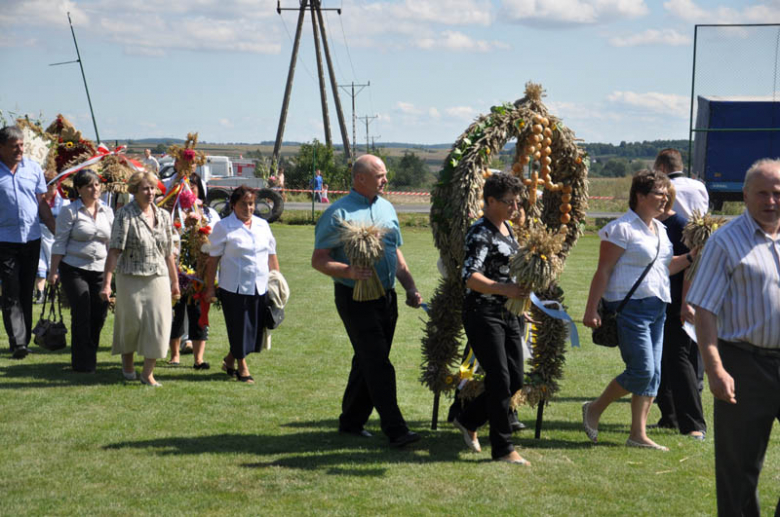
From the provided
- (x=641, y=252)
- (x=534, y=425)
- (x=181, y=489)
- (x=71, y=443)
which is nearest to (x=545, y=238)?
(x=641, y=252)

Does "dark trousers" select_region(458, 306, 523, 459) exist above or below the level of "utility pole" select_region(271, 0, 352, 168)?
below

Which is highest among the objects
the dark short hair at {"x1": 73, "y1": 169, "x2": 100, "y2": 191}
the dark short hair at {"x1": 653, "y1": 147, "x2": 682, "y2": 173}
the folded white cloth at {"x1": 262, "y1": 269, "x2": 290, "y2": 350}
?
the dark short hair at {"x1": 653, "y1": 147, "x2": 682, "y2": 173}

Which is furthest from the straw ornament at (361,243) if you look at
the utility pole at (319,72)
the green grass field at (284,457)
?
the utility pole at (319,72)

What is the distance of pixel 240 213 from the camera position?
865 centimetres

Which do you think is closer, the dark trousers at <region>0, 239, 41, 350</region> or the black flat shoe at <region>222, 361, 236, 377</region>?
the black flat shoe at <region>222, 361, 236, 377</region>

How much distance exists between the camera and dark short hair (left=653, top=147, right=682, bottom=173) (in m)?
7.86

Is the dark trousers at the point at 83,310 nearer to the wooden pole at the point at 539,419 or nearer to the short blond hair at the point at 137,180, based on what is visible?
the short blond hair at the point at 137,180

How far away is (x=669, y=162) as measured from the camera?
7863 mm

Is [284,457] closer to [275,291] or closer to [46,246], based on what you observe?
[275,291]

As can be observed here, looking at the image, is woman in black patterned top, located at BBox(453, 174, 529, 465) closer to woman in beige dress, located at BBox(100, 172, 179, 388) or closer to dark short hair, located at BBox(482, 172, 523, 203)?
dark short hair, located at BBox(482, 172, 523, 203)

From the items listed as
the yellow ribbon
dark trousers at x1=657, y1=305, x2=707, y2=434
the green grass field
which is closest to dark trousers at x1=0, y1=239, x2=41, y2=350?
the green grass field

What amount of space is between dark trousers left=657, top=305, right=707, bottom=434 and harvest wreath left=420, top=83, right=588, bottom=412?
37.3 inches

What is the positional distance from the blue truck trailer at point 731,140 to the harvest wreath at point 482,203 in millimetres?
11839

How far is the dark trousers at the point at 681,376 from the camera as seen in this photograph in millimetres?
7113
